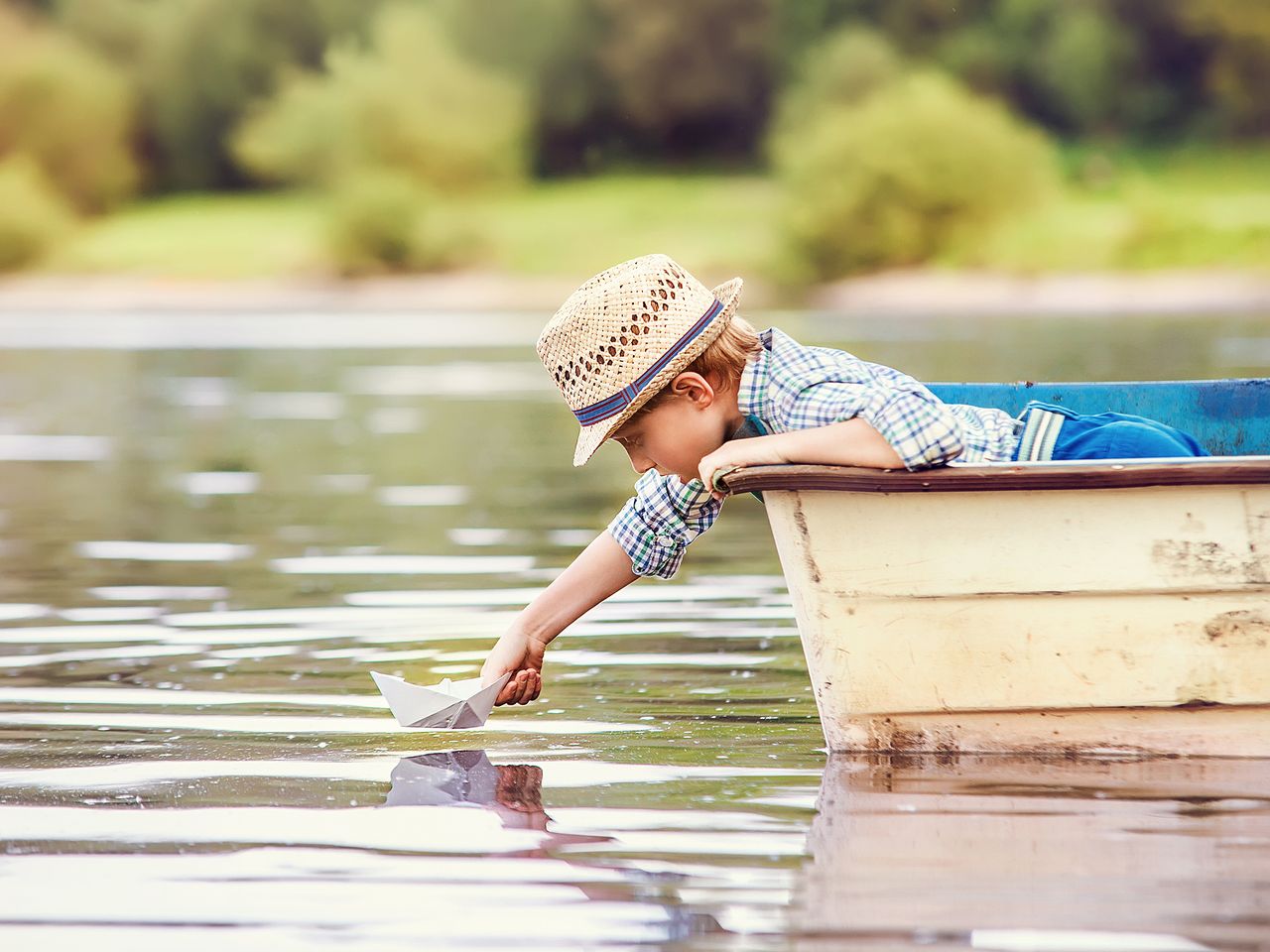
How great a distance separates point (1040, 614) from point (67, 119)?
54.6 metres

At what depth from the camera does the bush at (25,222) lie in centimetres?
4747

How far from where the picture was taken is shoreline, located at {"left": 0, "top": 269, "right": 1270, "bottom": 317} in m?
36.1

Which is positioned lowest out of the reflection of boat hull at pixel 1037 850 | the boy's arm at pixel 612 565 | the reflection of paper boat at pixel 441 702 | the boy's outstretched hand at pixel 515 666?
the reflection of boat hull at pixel 1037 850

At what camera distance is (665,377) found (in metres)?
3.46

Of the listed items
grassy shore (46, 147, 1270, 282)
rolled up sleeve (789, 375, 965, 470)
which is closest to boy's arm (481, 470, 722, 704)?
rolled up sleeve (789, 375, 965, 470)

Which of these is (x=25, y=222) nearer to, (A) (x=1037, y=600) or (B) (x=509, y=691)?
(B) (x=509, y=691)

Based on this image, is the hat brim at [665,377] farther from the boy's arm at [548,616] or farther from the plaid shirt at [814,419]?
the boy's arm at [548,616]

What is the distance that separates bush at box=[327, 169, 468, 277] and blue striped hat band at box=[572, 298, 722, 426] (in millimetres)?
44583

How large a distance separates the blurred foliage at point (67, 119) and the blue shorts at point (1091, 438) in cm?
5209

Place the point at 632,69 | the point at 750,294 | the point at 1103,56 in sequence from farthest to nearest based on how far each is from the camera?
the point at 632,69, the point at 1103,56, the point at 750,294

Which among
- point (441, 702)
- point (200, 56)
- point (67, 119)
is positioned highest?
point (200, 56)

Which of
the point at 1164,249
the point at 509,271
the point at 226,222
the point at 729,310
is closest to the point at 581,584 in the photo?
the point at 729,310

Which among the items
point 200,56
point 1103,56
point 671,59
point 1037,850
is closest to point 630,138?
point 671,59

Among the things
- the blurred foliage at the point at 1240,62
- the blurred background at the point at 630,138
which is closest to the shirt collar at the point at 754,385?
the blurred background at the point at 630,138
